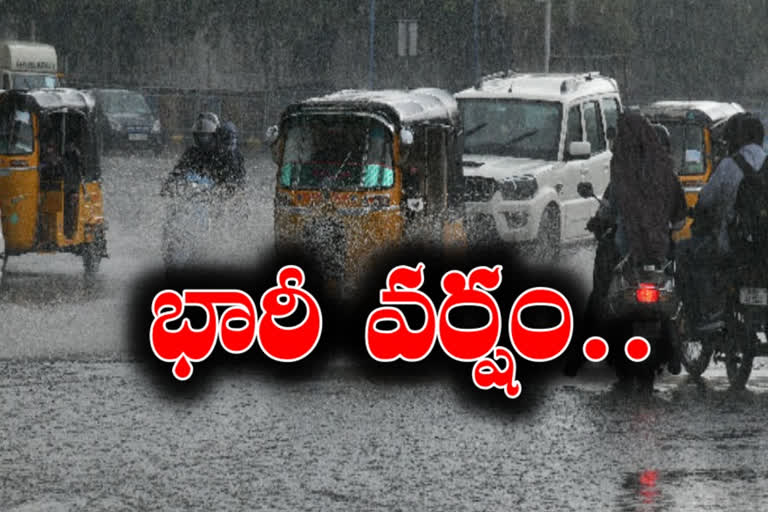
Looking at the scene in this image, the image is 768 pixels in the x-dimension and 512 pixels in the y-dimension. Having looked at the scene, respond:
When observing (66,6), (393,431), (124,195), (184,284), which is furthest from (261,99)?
(393,431)

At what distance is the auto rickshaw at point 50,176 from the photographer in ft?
63.7

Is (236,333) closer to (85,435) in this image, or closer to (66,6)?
(85,435)

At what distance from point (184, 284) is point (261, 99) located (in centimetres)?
4280

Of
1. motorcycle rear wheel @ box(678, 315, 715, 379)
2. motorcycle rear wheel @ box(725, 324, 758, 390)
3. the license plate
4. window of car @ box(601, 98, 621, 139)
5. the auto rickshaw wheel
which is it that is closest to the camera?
the license plate

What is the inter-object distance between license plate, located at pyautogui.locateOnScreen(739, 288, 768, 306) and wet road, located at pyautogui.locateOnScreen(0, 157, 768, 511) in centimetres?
58

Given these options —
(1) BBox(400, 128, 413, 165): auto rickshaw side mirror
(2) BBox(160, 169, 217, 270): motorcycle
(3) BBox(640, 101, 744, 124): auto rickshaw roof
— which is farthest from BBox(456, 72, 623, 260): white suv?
(2) BBox(160, 169, 217, 270): motorcycle

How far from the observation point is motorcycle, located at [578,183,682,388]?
11.4m

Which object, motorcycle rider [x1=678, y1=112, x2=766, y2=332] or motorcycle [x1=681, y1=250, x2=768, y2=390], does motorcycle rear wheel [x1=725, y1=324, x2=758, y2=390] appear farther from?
motorcycle rider [x1=678, y1=112, x2=766, y2=332]

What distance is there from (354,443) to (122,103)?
148ft

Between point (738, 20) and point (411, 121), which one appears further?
point (738, 20)

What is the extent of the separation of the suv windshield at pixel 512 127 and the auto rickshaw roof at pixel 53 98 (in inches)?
179

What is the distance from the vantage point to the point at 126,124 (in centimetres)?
5275

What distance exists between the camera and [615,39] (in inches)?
2746

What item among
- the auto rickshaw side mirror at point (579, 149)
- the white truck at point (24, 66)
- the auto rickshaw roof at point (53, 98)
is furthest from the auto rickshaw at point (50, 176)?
the white truck at point (24, 66)
